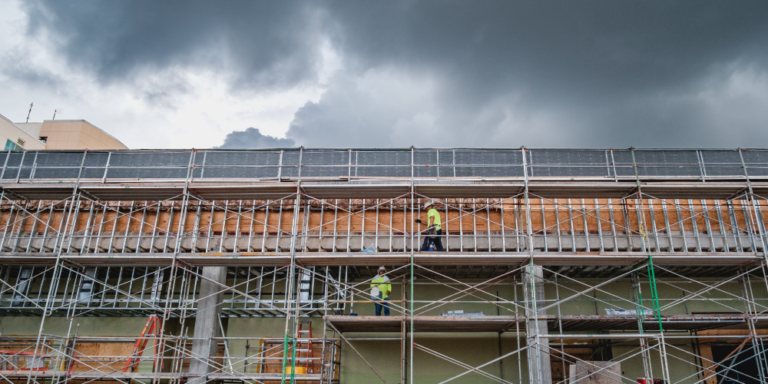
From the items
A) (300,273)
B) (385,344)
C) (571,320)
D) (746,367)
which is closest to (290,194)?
(300,273)

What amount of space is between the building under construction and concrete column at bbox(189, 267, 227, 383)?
62mm

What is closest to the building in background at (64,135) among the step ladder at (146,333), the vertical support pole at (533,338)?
the step ladder at (146,333)

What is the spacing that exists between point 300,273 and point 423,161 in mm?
5184

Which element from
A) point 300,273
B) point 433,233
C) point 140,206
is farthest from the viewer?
point 140,206

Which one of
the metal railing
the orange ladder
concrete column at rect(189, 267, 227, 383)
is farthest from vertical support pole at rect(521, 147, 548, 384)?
concrete column at rect(189, 267, 227, 383)

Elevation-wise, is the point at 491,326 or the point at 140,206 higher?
the point at 140,206

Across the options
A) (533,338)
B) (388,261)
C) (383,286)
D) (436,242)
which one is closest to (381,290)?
(383,286)

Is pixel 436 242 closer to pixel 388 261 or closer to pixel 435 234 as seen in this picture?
pixel 435 234

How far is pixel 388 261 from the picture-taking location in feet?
44.8

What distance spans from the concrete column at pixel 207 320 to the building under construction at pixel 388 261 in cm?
6

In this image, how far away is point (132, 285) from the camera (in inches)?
659

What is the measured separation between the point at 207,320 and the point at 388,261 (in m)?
5.56

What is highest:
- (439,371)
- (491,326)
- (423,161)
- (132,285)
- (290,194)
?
(423,161)

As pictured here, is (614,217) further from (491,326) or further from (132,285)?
(132,285)
